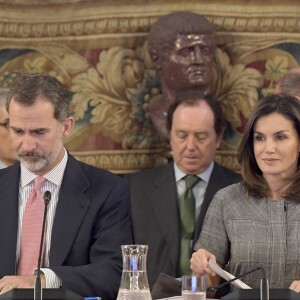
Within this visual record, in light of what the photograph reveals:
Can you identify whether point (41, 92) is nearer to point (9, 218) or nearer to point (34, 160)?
point (34, 160)

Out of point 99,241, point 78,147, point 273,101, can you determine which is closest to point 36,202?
point 99,241

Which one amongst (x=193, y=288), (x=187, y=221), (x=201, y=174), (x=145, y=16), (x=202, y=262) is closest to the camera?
(x=193, y=288)

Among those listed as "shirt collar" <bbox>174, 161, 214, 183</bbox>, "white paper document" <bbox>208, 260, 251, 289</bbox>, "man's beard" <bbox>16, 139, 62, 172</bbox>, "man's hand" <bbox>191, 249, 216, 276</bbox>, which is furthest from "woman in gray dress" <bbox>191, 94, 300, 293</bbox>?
"shirt collar" <bbox>174, 161, 214, 183</bbox>

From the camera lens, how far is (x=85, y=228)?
4668 millimetres

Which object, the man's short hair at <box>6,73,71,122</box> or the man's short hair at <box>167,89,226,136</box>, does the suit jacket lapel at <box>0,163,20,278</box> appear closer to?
the man's short hair at <box>6,73,71,122</box>

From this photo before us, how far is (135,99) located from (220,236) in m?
2.01

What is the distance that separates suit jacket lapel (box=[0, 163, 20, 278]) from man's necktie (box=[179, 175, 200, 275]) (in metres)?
1.21

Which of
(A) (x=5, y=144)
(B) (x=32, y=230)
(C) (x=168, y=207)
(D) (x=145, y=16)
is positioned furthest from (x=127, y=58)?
(B) (x=32, y=230)

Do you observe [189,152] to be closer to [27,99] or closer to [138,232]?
[138,232]

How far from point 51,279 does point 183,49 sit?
2237 millimetres

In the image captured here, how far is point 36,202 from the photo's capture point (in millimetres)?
4730

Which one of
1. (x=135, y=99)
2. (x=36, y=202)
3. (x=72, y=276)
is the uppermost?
(x=135, y=99)

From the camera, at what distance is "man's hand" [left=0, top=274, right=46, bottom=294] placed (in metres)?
4.27

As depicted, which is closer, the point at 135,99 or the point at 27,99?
the point at 27,99
